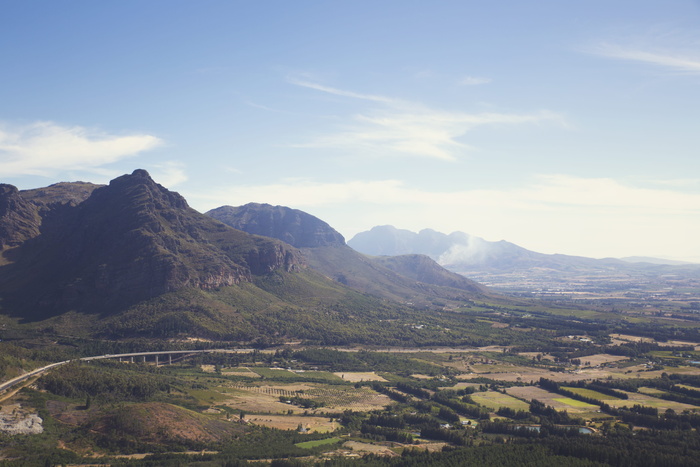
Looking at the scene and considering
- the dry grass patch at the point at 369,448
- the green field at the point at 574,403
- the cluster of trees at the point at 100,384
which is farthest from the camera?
the green field at the point at 574,403

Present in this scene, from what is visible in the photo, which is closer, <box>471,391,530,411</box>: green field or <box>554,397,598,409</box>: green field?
<box>554,397,598,409</box>: green field

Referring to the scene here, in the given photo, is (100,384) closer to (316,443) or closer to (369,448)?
(316,443)

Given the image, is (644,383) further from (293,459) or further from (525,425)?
(293,459)

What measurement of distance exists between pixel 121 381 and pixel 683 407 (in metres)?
156

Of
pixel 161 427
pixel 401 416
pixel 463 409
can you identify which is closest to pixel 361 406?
pixel 401 416

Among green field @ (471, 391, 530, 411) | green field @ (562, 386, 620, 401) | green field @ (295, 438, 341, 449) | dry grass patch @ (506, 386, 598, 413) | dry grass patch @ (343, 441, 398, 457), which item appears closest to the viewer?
dry grass patch @ (343, 441, 398, 457)

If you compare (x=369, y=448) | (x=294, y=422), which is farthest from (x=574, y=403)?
(x=294, y=422)

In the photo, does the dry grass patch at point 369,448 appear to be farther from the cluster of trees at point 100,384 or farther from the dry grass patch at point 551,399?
the dry grass patch at point 551,399

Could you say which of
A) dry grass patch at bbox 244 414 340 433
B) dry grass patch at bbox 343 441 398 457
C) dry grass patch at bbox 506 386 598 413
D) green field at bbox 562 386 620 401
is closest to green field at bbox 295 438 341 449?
dry grass patch at bbox 343 441 398 457

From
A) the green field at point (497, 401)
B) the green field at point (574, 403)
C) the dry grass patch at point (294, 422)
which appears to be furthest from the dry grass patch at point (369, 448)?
the green field at point (574, 403)

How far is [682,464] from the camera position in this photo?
10281 cm

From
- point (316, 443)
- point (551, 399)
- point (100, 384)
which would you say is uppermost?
point (100, 384)

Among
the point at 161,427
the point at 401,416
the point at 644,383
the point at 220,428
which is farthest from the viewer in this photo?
the point at 644,383

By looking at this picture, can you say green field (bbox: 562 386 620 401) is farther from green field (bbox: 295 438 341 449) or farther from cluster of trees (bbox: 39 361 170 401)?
cluster of trees (bbox: 39 361 170 401)
